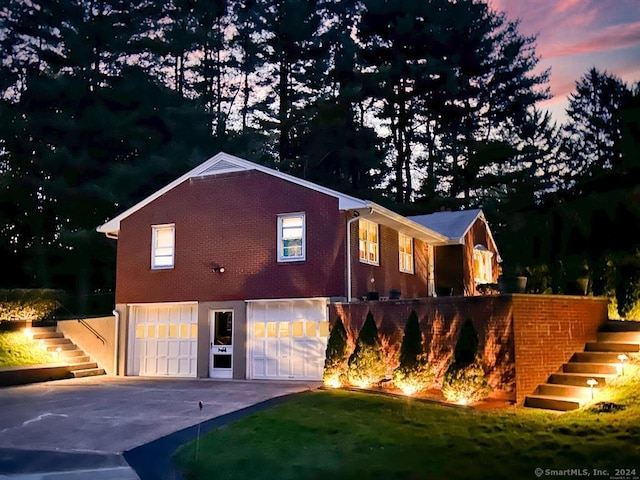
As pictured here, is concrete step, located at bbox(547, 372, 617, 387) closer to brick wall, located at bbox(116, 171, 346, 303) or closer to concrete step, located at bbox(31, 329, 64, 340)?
brick wall, located at bbox(116, 171, 346, 303)

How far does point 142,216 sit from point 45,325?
5.70 meters

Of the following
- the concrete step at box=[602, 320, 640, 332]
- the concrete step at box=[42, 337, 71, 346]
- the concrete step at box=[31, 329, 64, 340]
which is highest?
the concrete step at box=[602, 320, 640, 332]

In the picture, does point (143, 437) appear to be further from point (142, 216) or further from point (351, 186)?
point (351, 186)

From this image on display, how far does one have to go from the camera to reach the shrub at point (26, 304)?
74.2 ft

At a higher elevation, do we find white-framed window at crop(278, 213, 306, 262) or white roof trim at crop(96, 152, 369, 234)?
white roof trim at crop(96, 152, 369, 234)

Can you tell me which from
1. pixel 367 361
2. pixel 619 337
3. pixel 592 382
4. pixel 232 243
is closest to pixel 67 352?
pixel 232 243

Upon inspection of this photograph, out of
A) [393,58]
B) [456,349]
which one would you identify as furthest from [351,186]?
[456,349]

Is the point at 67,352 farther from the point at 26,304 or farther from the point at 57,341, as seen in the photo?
the point at 26,304

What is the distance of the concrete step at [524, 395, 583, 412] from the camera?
12.1 m

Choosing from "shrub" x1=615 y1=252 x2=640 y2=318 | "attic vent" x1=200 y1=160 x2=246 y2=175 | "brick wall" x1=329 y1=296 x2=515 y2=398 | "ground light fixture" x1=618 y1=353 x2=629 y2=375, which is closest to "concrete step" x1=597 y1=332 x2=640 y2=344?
"ground light fixture" x1=618 y1=353 x2=629 y2=375

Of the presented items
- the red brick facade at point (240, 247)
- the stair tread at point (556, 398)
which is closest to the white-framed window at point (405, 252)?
the red brick facade at point (240, 247)

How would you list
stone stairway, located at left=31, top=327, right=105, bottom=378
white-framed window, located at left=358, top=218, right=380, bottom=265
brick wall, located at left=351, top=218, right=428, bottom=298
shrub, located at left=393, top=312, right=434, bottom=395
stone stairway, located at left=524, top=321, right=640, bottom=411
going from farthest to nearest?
stone stairway, located at left=31, top=327, right=105, bottom=378 < white-framed window, located at left=358, top=218, right=380, bottom=265 < brick wall, located at left=351, top=218, right=428, bottom=298 < shrub, located at left=393, top=312, right=434, bottom=395 < stone stairway, located at left=524, top=321, right=640, bottom=411

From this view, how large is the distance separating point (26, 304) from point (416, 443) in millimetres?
17834

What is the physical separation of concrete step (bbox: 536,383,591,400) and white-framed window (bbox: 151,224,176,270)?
1240 centimetres
